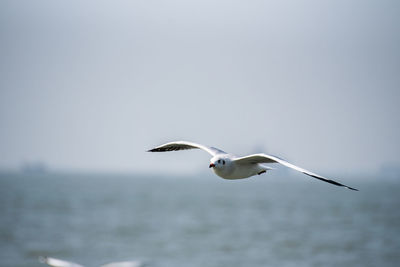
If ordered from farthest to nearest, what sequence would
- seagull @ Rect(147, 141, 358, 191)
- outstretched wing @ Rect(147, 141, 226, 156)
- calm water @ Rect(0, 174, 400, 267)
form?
calm water @ Rect(0, 174, 400, 267)
outstretched wing @ Rect(147, 141, 226, 156)
seagull @ Rect(147, 141, 358, 191)

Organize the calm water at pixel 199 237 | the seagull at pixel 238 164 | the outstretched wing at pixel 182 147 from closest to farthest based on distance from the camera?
the seagull at pixel 238 164
the outstretched wing at pixel 182 147
the calm water at pixel 199 237

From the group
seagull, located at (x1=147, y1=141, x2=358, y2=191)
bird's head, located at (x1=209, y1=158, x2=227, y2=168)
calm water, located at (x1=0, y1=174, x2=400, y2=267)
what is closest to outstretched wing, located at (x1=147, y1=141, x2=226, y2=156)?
seagull, located at (x1=147, y1=141, x2=358, y2=191)

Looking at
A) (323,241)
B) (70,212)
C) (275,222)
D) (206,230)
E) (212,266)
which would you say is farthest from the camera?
(70,212)

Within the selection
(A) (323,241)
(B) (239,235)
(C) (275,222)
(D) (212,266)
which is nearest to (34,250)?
(D) (212,266)

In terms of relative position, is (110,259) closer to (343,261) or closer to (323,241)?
(343,261)

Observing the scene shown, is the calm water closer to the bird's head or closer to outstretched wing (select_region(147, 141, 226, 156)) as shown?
outstretched wing (select_region(147, 141, 226, 156))

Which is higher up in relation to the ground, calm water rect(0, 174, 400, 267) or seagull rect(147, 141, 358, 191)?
seagull rect(147, 141, 358, 191)

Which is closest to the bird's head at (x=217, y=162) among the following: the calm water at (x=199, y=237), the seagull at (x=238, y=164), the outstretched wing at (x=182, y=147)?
the seagull at (x=238, y=164)

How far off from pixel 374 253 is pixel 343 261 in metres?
5.45

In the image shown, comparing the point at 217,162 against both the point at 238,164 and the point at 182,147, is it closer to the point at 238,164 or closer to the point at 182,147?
the point at 238,164

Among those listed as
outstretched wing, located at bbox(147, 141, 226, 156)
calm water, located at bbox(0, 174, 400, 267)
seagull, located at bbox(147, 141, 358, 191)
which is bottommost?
calm water, located at bbox(0, 174, 400, 267)

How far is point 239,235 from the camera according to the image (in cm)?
6531

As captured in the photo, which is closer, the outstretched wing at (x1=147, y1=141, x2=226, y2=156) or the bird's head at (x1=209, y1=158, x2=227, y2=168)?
the bird's head at (x1=209, y1=158, x2=227, y2=168)

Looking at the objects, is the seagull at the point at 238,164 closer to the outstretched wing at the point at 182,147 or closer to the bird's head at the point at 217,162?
the bird's head at the point at 217,162
